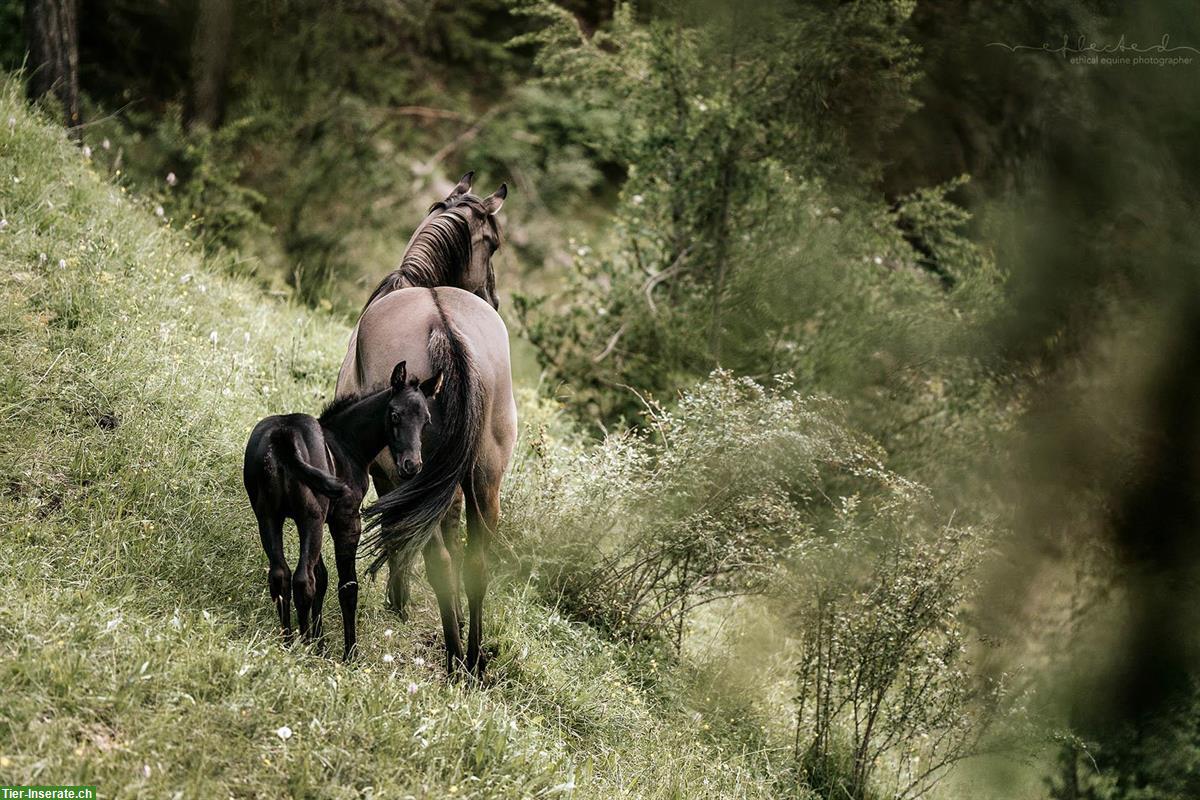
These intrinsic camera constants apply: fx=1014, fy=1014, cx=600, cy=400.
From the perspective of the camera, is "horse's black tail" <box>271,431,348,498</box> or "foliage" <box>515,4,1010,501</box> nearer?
"horse's black tail" <box>271,431,348,498</box>

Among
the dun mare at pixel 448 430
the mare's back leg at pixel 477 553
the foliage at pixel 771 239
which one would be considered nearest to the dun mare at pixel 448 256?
the mare's back leg at pixel 477 553

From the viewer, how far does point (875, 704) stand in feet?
19.0

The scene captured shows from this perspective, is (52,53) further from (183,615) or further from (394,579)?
(183,615)

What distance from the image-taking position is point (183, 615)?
4441 millimetres

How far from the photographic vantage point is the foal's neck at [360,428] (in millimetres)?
4391

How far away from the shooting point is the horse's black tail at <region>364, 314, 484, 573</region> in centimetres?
444

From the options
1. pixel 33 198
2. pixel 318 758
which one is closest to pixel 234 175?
pixel 33 198

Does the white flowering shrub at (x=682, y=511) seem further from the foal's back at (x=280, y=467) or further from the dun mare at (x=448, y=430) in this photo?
the foal's back at (x=280, y=467)

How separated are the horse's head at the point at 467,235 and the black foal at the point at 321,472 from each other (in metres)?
1.49

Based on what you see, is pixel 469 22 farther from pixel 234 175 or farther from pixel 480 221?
pixel 480 221

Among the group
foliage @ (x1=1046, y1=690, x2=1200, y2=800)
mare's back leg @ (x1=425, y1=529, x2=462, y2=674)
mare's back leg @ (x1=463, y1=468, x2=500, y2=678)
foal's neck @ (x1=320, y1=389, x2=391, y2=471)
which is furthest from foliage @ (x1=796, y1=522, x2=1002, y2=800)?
foal's neck @ (x1=320, y1=389, x2=391, y2=471)

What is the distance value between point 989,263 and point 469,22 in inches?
379

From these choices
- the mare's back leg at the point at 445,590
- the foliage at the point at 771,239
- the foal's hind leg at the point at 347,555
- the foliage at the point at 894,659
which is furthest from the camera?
the foliage at the point at 771,239

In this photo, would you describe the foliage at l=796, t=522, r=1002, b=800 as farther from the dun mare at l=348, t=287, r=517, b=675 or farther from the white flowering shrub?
the dun mare at l=348, t=287, r=517, b=675
